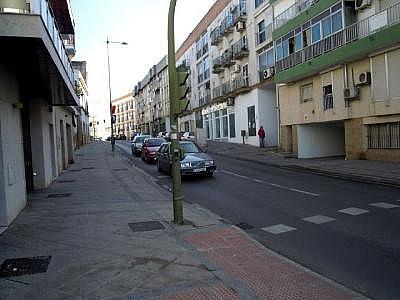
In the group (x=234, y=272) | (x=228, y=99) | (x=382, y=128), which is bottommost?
(x=234, y=272)

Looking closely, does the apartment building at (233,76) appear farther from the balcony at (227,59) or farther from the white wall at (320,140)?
the white wall at (320,140)

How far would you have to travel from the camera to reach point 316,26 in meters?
23.0

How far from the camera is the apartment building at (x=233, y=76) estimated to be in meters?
35.2

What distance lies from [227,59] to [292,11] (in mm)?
13793

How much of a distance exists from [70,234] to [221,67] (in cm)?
3820

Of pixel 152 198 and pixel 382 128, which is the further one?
pixel 382 128

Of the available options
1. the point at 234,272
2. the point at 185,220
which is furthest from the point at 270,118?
the point at 234,272

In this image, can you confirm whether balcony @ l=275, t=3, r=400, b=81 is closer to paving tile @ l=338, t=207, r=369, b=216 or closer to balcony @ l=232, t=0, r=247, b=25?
paving tile @ l=338, t=207, r=369, b=216

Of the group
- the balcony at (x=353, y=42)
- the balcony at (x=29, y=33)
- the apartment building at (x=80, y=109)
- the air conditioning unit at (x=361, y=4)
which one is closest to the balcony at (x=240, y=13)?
the balcony at (x=353, y=42)

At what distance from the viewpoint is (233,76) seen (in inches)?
1644

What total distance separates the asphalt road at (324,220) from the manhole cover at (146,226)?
62.7 inches

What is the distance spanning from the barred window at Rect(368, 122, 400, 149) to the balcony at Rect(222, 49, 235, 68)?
21.8 m

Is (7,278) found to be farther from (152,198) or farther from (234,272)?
(152,198)

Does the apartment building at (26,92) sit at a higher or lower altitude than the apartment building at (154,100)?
lower
